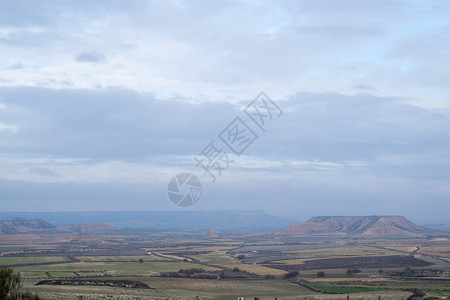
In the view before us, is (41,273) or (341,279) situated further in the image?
(41,273)

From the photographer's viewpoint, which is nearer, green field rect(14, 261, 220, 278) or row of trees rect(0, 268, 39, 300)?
row of trees rect(0, 268, 39, 300)

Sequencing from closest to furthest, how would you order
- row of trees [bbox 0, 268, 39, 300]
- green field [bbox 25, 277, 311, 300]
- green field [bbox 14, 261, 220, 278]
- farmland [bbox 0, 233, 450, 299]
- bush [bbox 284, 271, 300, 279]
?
row of trees [bbox 0, 268, 39, 300] < green field [bbox 25, 277, 311, 300] < farmland [bbox 0, 233, 450, 299] < bush [bbox 284, 271, 300, 279] < green field [bbox 14, 261, 220, 278]

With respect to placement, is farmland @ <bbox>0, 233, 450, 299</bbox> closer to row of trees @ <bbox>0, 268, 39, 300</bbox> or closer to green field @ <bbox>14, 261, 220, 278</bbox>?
green field @ <bbox>14, 261, 220, 278</bbox>

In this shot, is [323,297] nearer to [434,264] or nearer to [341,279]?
[341,279]

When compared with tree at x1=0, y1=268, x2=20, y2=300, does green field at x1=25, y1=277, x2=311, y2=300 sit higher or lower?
lower

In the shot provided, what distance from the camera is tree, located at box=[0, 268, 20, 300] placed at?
71.0 ft

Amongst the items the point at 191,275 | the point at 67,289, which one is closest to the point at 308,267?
the point at 191,275

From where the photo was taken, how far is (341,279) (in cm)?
7200

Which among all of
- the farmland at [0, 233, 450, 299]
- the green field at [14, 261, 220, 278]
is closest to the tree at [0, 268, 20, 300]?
the farmland at [0, 233, 450, 299]

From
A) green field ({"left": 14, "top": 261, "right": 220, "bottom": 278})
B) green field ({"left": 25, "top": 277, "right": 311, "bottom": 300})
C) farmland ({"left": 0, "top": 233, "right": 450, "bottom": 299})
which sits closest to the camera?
green field ({"left": 25, "top": 277, "right": 311, "bottom": 300})

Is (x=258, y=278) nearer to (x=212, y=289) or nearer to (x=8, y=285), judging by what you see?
(x=212, y=289)

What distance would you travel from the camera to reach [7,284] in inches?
860

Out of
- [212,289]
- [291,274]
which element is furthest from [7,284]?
[291,274]

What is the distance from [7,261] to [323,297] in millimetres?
77728
